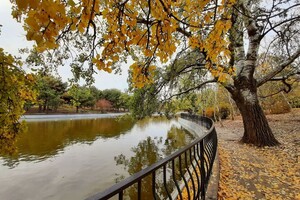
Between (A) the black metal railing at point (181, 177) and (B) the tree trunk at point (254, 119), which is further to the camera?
(B) the tree trunk at point (254, 119)

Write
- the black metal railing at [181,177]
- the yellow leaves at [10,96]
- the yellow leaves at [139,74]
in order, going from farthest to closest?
the yellow leaves at [10,96] < the yellow leaves at [139,74] < the black metal railing at [181,177]

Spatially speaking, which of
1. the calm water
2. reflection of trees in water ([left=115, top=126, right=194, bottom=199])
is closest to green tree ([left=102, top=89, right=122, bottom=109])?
the calm water

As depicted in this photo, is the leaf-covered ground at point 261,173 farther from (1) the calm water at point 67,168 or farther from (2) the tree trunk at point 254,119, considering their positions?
(1) the calm water at point 67,168

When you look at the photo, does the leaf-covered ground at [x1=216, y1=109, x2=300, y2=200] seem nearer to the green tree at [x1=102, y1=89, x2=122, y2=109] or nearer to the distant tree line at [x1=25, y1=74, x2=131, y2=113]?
the distant tree line at [x1=25, y1=74, x2=131, y2=113]

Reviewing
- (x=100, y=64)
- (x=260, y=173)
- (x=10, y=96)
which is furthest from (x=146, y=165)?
(x=100, y=64)

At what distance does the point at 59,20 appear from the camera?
168 centimetres

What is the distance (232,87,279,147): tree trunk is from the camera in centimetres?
906

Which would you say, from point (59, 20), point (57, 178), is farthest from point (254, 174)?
point (57, 178)

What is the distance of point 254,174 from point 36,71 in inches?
234

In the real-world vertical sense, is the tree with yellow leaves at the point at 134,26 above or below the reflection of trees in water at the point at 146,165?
above

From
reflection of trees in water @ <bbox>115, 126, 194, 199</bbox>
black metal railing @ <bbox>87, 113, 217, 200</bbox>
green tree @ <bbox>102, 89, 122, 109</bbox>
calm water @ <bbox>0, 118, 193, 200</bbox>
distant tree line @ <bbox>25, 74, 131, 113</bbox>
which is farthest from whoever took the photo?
green tree @ <bbox>102, 89, 122, 109</bbox>

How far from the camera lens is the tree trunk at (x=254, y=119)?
9.06 m

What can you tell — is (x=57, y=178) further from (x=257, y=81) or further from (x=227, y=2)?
(x=257, y=81)

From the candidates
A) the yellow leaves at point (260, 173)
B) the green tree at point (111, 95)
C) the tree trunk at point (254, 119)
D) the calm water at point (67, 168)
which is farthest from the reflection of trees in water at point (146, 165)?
the green tree at point (111, 95)
